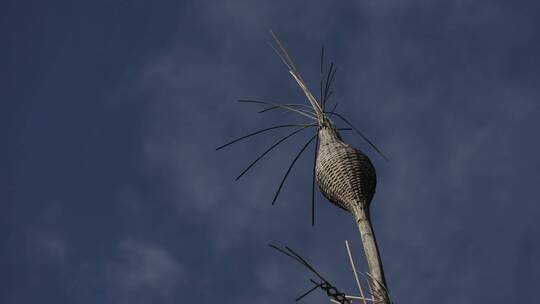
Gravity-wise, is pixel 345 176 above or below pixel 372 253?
above

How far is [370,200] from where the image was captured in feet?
26.2

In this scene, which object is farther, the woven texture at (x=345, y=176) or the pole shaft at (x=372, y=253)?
the woven texture at (x=345, y=176)

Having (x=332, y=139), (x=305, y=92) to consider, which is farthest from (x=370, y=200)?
(x=305, y=92)

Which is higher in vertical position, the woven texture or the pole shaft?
the woven texture

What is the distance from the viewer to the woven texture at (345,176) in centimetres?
788

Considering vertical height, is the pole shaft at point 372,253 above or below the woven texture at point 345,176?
below

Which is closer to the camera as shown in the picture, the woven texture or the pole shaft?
the pole shaft

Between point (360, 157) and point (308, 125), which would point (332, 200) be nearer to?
point (360, 157)

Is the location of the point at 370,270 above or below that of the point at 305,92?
below

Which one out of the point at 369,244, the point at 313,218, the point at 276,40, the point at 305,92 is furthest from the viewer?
the point at 276,40

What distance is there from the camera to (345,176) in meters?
7.94

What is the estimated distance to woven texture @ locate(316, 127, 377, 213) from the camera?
788 cm

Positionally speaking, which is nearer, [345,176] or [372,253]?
[372,253]

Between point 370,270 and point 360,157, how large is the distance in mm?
1619
